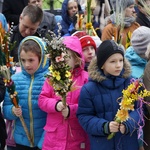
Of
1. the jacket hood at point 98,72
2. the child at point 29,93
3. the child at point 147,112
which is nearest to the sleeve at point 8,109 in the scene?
the child at point 29,93

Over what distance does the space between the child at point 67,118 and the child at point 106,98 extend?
0.23 metres

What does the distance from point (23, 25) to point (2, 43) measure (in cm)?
131

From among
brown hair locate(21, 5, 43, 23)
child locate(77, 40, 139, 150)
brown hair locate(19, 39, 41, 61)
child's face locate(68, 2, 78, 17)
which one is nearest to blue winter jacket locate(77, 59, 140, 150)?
child locate(77, 40, 139, 150)

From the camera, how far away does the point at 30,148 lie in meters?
3.93

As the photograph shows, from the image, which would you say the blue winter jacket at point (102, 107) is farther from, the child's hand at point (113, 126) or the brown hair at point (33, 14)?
the brown hair at point (33, 14)

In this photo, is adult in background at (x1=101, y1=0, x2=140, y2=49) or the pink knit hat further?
adult in background at (x1=101, y1=0, x2=140, y2=49)

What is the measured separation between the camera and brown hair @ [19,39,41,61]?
382 centimetres

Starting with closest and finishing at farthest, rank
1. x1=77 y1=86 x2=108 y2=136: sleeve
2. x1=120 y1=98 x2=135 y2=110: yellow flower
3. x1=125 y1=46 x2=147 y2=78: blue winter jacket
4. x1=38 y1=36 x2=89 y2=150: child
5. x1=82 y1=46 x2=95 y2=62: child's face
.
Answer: x1=120 y1=98 x2=135 y2=110: yellow flower < x1=77 y1=86 x2=108 y2=136: sleeve < x1=38 y1=36 x2=89 y2=150: child < x1=125 y1=46 x2=147 y2=78: blue winter jacket < x1=82 y1=46 x2=95 y2=62: child's face

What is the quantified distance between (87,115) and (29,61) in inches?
32.9

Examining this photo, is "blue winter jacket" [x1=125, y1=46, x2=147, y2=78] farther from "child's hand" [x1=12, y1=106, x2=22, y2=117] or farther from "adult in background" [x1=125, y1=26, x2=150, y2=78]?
"child's hand" [x1=12, y1=106, x2=22, y2=117]

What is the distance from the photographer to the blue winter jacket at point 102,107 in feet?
11.1

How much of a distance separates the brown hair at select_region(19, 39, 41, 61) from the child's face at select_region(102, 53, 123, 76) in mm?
744

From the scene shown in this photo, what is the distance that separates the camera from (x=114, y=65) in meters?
3.39

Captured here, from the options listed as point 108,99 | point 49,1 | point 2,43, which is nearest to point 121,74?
point 108,99
